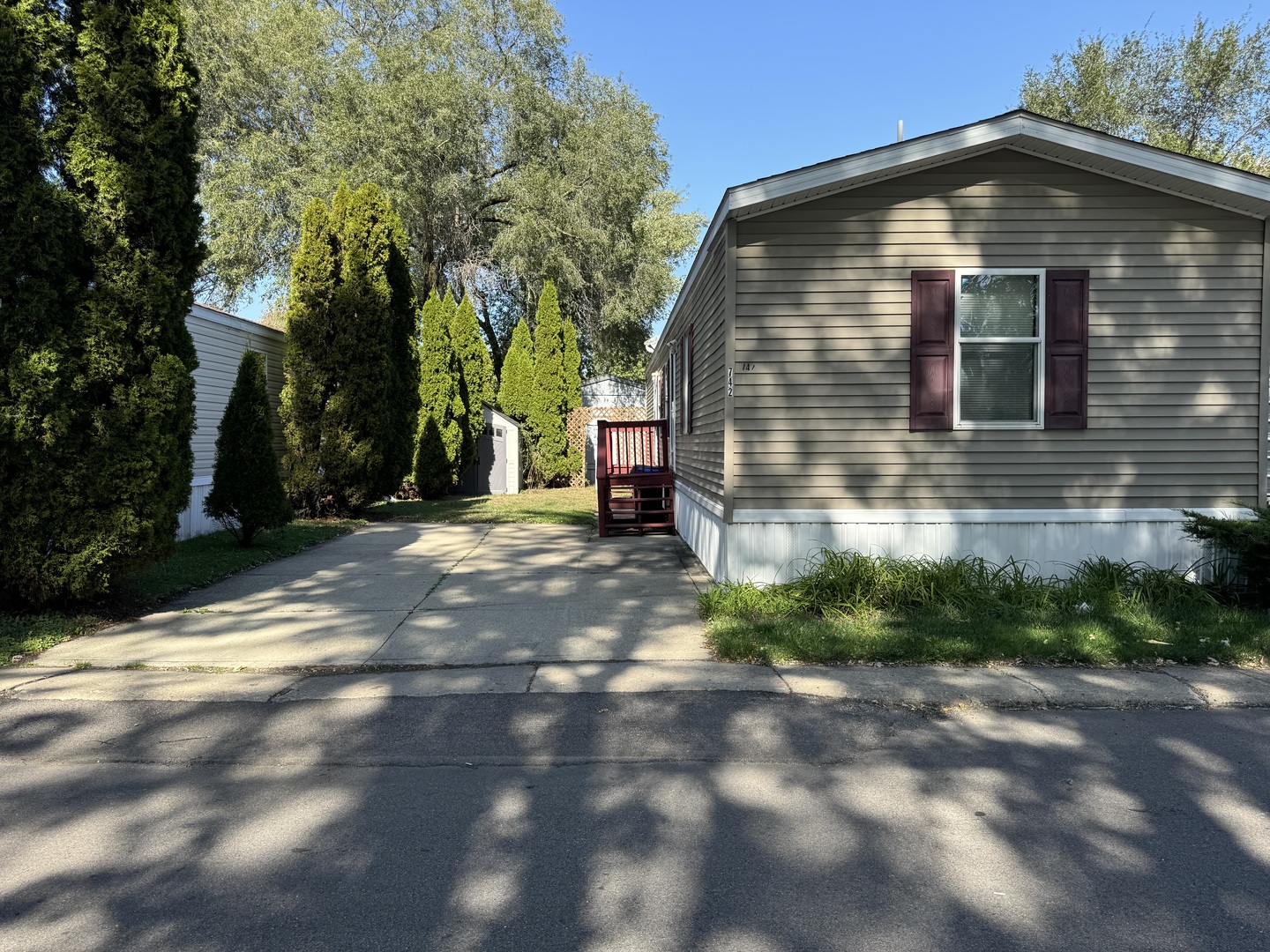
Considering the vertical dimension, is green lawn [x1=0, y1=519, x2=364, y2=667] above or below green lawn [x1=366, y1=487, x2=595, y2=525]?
above

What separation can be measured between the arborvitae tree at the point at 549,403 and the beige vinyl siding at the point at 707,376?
467 inches

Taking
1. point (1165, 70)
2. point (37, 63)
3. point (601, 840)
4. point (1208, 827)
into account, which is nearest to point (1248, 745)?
point (1208, 827)

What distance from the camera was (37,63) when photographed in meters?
6.05

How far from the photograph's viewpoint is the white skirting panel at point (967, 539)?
7398mm

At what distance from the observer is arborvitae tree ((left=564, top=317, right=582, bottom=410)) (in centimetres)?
2375

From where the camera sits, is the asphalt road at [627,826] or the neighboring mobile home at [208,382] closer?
the asphalt road at [627,826]

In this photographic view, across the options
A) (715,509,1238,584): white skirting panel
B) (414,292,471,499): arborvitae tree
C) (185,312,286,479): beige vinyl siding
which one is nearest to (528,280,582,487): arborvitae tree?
(414,292,471,499): arborvitae tree

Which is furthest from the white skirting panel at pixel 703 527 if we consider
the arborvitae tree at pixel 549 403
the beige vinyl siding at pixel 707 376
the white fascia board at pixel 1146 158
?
the arborvitae tree at pixel 549 403

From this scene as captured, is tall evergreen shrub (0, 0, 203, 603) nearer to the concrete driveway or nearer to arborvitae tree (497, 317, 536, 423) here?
the concrete driveway

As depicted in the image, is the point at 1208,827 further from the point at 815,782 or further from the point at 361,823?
the point at 361,823

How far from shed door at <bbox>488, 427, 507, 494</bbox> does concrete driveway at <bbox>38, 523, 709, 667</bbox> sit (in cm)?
1076

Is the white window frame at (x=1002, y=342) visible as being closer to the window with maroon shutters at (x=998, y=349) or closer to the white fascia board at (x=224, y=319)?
the window with maroon shutters at (x=998, y=349)

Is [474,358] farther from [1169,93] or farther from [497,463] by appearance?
[1169,93]

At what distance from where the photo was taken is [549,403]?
23.2 meters
